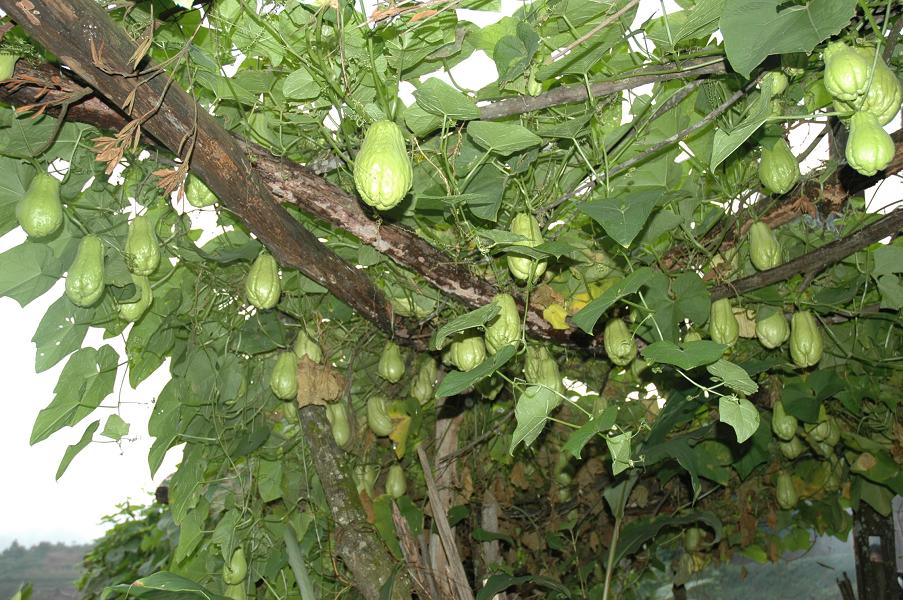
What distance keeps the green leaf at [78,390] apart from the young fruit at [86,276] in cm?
38

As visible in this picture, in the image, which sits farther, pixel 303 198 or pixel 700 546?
pixel 700 546

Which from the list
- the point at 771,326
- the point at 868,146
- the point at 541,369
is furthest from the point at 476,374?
the point at 771,326

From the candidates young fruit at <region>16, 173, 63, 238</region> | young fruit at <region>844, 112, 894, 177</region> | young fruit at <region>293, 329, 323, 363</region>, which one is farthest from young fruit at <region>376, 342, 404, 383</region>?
young fruit at <region>844, 112, 894, 177</region>

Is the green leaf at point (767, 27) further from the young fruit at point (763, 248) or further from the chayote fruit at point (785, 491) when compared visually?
the chayote fruit at point (785, 491)

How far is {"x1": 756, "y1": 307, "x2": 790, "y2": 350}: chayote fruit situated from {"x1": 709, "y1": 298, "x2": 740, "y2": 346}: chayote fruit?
21cm

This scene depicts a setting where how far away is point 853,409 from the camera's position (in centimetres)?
288

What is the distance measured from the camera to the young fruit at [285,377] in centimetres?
246

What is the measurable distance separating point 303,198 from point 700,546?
149 inches

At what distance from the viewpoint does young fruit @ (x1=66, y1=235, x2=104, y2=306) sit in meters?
1.69

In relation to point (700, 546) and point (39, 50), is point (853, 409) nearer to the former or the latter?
point (700, 546)

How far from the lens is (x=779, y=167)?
1.83 metres

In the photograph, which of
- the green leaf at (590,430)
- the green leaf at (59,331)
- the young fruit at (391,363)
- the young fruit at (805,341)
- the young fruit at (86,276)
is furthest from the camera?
the young fruit at (391,363)

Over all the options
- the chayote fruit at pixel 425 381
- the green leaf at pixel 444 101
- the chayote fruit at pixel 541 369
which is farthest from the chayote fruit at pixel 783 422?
the green leaf at pixel 444 101

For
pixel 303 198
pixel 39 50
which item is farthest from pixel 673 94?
pixel 39 50
